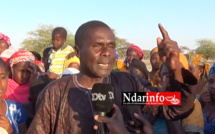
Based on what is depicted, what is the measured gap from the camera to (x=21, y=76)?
161 inches

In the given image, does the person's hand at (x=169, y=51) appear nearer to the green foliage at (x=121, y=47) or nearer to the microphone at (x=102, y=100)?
the microphone at (x=102, y=100)

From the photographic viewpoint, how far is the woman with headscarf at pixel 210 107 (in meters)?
3.62

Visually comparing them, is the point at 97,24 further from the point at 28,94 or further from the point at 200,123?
the point at 28,94

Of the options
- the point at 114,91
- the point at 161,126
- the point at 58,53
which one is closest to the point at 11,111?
the point at 114,91

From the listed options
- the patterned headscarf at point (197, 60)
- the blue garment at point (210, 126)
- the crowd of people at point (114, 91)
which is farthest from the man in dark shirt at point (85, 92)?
the patterned headscarf at point (197, 60)

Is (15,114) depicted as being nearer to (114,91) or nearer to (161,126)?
(114,91)

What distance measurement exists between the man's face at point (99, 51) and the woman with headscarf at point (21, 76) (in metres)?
1.87

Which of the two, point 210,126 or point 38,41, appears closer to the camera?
point 210,126

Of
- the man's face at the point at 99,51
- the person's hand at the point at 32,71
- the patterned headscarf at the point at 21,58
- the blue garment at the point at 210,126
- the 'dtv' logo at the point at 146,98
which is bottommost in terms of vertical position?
the blue garment at the point at 210,126

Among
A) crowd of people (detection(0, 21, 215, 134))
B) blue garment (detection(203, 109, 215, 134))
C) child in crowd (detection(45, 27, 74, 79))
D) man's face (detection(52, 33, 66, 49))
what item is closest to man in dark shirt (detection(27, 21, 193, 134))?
crowd of people (detection(0, 21, 215, 134))

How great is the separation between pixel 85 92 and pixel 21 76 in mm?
1922

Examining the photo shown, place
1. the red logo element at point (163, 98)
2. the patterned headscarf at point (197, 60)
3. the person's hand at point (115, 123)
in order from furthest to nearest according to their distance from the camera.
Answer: the patterned headscarf at point (197, 60) < the red logo element at point (163, 98) < the person's hand at point (115, 123)

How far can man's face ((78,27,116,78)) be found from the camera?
2363 mm

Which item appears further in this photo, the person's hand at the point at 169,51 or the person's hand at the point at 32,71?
the person's hand at the point at 32,71
